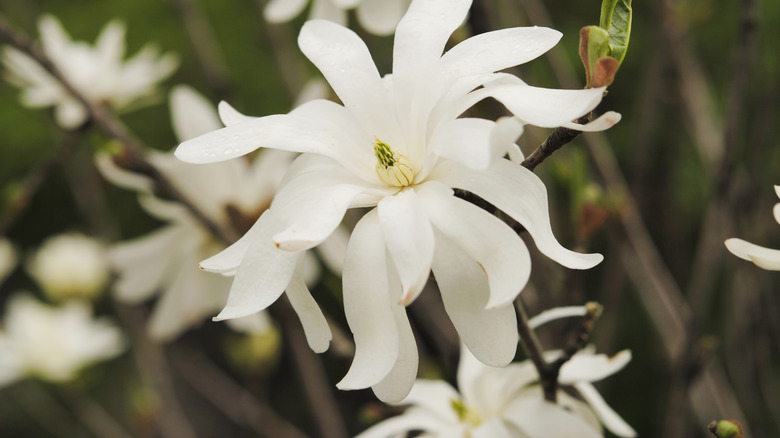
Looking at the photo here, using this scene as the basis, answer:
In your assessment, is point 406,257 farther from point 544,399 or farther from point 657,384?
point 657,384

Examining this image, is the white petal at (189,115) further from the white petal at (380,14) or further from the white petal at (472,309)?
the white petal at (472,309)

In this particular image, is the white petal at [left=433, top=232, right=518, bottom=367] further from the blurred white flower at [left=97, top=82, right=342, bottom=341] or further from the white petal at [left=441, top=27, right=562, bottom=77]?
the blurred white flower at [left=97, top=82, right=342, bottom=341]

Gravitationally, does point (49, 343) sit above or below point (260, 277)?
below

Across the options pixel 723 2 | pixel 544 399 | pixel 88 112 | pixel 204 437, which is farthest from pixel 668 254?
pixel 204 437

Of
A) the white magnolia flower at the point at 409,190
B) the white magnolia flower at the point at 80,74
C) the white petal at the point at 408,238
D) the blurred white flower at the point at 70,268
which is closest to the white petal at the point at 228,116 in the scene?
the white magnolia flower at the point at 409,190

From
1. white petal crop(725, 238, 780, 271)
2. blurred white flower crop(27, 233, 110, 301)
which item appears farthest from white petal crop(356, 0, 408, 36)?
blurred white flower crop(27, 233, 110, 301)

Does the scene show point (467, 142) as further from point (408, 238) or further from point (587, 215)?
point (587, 215)

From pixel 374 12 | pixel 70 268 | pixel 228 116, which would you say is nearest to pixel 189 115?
pixel 374 12
